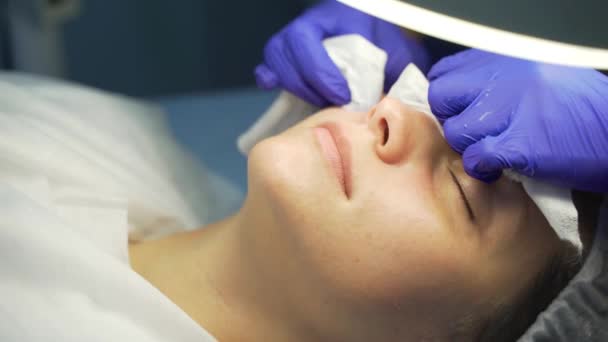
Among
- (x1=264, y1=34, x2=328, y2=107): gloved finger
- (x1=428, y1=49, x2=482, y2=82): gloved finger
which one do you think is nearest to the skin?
(x1=428, y1=49, x2=482, y2=82): gloved finger

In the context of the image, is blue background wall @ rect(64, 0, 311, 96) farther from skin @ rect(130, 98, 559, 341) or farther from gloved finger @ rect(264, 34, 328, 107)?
skin @ rect(130, 98, 559, 341)

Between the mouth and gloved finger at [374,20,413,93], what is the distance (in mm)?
293

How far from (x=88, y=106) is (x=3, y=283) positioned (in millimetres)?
641

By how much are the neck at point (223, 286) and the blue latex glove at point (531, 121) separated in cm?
34

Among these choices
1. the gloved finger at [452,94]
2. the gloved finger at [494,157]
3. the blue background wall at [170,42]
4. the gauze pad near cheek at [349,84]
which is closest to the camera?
the gloved finger at [494,157]

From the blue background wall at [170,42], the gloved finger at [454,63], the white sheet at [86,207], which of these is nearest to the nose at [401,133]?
the gloved finger at [454,63]

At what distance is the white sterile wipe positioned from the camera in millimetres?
887

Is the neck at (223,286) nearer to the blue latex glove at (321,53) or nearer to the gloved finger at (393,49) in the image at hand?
the blue latex glove at (321,53)

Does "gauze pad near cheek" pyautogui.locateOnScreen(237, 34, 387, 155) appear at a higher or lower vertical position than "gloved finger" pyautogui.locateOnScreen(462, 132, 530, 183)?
lower

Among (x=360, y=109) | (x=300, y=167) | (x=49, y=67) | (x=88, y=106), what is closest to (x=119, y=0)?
(x=49, y=67)

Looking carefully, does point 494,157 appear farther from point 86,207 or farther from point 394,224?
point 86,207

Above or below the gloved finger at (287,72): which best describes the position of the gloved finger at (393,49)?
above

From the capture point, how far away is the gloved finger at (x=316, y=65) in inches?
46.3

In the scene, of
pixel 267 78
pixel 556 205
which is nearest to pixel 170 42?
pixel 267 78
